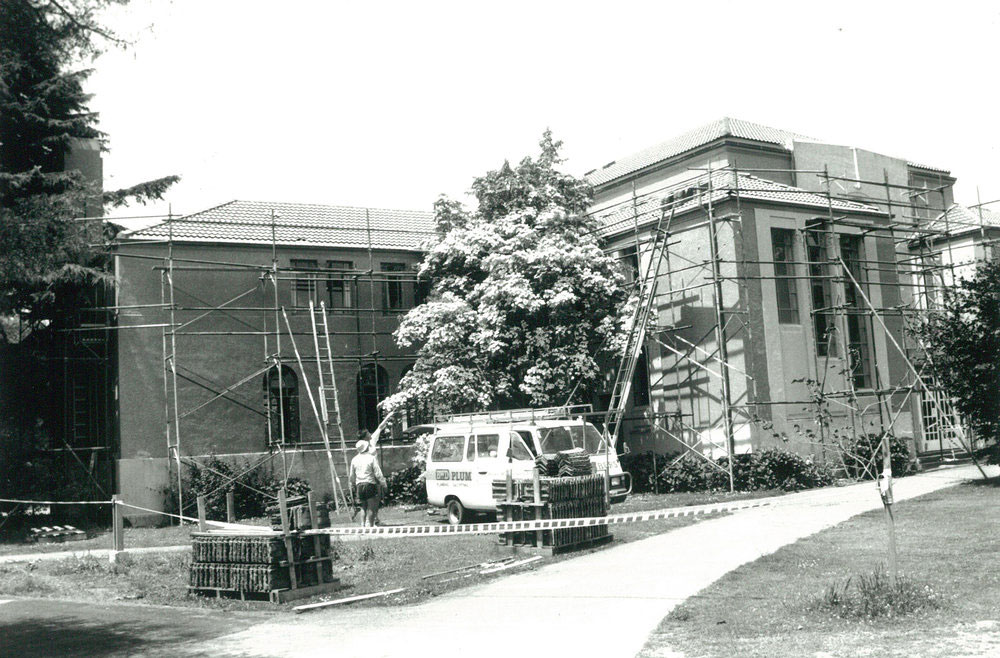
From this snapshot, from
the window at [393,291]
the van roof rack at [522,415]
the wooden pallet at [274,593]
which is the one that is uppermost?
the window at [393,291]

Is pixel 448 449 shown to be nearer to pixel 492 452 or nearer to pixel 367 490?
pixel 492 452

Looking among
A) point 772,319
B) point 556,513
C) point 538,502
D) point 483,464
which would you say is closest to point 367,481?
point 483,464

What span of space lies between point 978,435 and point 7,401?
24.9m

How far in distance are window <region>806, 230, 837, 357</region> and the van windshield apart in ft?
29.2

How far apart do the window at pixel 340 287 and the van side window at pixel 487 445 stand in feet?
36.7

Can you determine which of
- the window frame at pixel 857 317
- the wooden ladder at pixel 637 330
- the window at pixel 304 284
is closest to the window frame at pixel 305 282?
the window at pixel 304 284

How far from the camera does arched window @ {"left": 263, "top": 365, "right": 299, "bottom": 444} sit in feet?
92.9

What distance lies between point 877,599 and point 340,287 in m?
23.4

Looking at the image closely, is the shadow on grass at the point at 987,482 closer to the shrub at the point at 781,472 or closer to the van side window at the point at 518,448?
the shrub at the point at 781,472

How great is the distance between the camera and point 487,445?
19734 mm

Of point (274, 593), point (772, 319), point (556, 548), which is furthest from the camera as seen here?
point (772, 319)

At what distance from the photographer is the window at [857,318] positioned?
90.2 ft

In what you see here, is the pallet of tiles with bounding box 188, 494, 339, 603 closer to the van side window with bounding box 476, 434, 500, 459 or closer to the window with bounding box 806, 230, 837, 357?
the van side window with bounding box 476, 434, 500, 459

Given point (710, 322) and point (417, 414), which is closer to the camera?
point (710, 322)
